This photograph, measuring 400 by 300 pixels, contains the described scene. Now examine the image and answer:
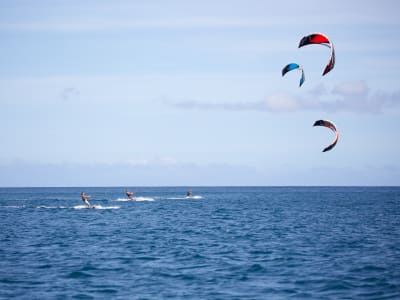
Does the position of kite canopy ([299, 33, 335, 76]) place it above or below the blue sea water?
above

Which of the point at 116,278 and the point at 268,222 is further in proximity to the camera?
the point at 268,222

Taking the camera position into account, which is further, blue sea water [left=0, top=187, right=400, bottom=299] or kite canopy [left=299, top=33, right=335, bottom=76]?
kite canopy [left=299, top=33, right=335, bottom=76]

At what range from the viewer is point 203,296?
850 inches

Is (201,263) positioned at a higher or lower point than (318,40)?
lower

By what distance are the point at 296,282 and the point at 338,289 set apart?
1993 mm

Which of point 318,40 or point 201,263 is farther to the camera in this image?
point 318,40

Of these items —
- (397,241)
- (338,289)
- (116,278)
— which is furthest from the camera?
(397,241)

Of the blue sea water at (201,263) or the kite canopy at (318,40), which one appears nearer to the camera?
the blue sea water at (201,263)

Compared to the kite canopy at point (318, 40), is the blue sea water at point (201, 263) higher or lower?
lower

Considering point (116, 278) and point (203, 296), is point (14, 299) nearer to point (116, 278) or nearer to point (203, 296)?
point (116, 278)

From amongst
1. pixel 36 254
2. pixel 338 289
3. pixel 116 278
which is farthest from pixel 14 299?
pixel 338 289

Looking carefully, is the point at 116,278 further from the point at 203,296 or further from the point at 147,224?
the point at 147,224

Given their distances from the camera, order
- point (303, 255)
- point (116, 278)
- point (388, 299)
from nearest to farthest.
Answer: point (388, 299) → point (116, 278) → point (303, 255)

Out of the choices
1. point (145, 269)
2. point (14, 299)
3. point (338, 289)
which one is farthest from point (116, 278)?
point (338, 289)
